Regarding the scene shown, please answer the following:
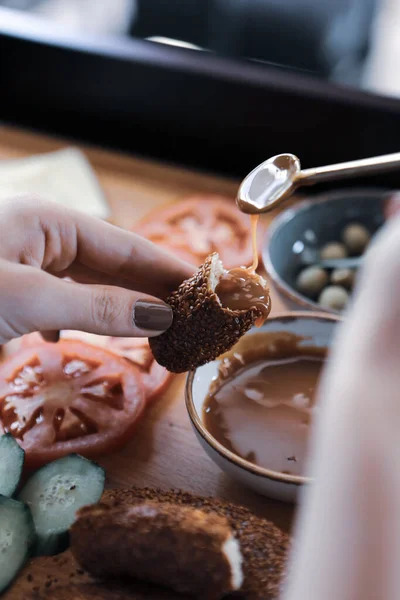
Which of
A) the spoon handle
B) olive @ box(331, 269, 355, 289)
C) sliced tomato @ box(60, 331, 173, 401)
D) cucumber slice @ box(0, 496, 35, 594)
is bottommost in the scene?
cucumber slice @ box(0, 496, 35, 594)

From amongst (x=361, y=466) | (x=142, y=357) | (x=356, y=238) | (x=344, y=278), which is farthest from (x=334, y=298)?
(x=361, y=466)

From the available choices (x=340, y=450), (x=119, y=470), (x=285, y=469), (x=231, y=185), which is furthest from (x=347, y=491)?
(x=231, y=185)

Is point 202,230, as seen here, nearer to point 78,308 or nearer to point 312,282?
point 312,282

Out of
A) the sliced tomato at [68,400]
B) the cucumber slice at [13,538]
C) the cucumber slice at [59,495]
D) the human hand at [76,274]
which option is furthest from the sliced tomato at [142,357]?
the cucumber slice at [13,538]

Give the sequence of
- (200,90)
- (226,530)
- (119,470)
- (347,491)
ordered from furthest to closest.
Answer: (200,90) < (119,470) < (226,530) < (347,491)

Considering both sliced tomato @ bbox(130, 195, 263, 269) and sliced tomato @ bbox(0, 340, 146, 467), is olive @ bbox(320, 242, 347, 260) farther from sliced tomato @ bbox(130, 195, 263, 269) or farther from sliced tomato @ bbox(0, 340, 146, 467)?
sliced tomato @ bbox(0, 340, 146, 467)

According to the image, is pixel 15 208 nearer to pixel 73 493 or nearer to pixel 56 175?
pixel 73 493

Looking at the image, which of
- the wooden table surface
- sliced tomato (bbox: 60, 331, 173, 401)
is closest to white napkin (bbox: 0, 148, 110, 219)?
the wooden table surface
